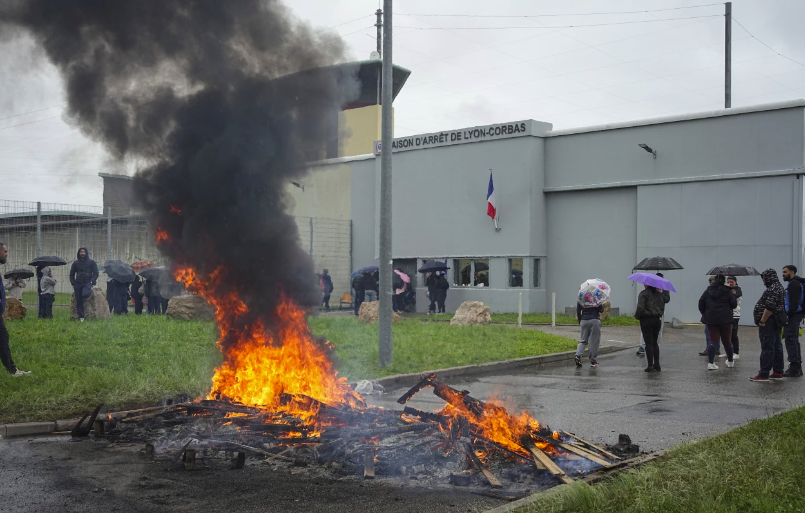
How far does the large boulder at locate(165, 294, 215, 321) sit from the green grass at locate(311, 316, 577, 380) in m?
3.22

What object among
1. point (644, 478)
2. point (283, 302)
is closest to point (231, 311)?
point (283, 302)

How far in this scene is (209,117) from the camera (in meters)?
8.77

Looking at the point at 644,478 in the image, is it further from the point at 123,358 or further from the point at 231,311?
the point at 123,358

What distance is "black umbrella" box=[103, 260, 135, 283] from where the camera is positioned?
2038 centimetres

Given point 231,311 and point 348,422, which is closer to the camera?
point 348,422

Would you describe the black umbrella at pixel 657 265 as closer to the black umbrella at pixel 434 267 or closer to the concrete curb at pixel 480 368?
the concrete curb at pixel 480 368

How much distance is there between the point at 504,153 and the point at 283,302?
831 inches

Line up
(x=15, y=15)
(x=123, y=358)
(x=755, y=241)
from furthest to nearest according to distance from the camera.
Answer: (x=755, y=241)
(x=123, y=358)
(x=15, y=15)

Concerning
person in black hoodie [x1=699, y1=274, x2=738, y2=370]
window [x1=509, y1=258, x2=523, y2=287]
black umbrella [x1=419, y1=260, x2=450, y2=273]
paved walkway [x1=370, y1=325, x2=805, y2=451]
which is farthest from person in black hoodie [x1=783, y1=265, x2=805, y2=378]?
black umbrella [x1=419, y1=260, x2=450, y2=273]

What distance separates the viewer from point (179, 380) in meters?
10.0

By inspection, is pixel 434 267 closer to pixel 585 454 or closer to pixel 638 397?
pixel 638 397

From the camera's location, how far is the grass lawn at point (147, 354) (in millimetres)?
8984

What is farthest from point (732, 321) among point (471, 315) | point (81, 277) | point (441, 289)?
point (441, 289)

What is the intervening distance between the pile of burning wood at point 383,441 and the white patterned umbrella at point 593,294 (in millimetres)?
7300
